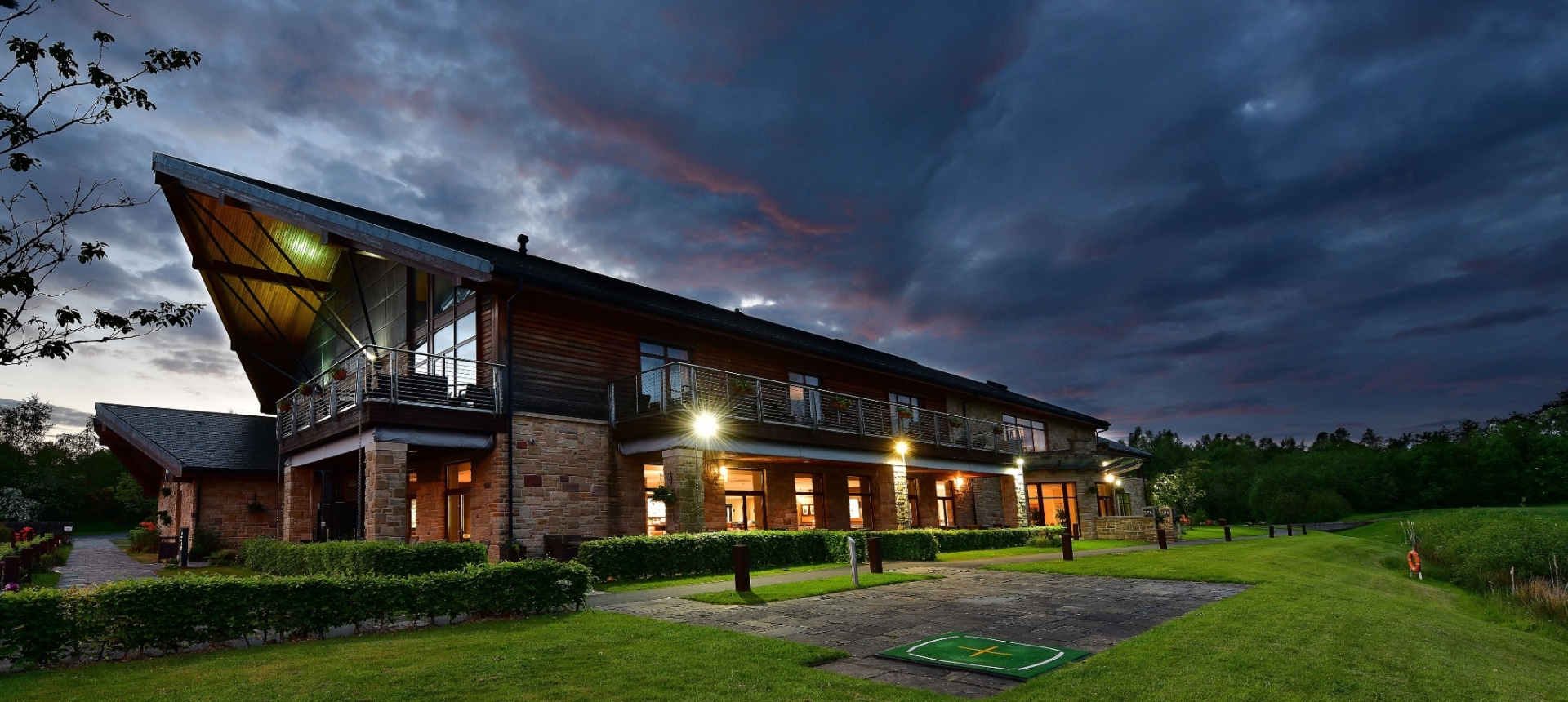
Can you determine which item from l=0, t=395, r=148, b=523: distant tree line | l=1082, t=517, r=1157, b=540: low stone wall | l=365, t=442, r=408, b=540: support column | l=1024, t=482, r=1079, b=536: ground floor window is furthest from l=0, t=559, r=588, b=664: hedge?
l=0, t=395, r=148, b=523: distant tree line

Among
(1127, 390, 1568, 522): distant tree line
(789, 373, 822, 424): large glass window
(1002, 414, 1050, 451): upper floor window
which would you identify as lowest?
(1127, 390, 1568, 522): distant tree line

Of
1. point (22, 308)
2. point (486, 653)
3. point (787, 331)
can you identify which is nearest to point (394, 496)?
point (486, 653)

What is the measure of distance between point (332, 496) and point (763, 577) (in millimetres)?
11870

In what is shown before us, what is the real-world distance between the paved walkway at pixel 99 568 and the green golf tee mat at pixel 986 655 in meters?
14.2

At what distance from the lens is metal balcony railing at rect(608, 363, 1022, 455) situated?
17.7 m

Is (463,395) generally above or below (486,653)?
above

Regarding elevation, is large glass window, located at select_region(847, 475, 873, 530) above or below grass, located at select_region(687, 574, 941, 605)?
above

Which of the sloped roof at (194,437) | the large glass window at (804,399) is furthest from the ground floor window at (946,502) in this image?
the sloped roof at (194,437)

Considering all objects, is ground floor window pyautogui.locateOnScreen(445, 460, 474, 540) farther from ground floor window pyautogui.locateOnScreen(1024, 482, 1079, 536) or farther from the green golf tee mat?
ground floor window pyautogui.locateOnScreen(1024, 482, 1079, 536)

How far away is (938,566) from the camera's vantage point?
57.4 feet

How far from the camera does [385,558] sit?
12.1 metres

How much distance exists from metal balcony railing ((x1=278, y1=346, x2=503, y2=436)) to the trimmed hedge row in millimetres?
4031

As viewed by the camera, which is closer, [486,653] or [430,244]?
[486,653]

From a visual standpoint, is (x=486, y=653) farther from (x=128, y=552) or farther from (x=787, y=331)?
(x=128, y=552)
